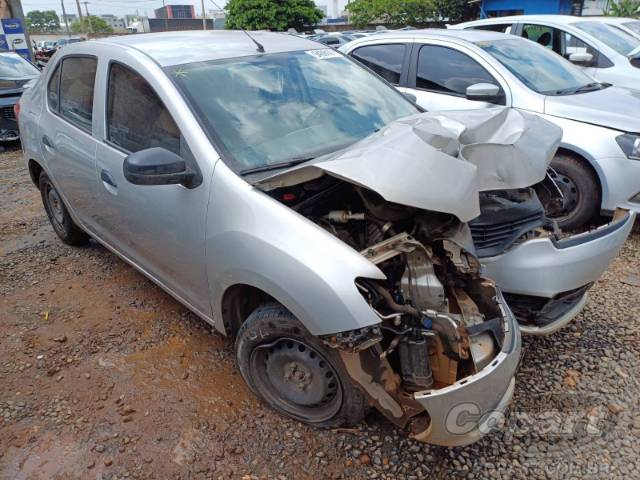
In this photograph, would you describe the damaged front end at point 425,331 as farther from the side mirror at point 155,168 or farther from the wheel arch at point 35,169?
the wheel arch at point 35,169

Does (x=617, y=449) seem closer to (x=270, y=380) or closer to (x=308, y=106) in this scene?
(x=270, y=380)

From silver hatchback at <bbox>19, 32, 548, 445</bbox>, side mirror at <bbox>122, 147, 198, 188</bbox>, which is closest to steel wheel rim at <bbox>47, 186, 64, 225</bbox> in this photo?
silver hatchback at <bbox>19, 32, 548, 445</bbox>

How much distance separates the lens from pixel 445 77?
4961 mm

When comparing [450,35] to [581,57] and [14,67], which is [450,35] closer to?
[581,57]

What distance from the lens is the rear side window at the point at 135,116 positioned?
2.62 metres

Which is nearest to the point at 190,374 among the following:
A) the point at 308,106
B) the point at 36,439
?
the point at 36,439

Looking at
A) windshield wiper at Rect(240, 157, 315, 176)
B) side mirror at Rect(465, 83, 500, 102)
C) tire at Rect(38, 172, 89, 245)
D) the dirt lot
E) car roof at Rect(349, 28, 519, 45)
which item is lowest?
the dirt lot

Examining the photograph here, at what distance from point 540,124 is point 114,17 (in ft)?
475

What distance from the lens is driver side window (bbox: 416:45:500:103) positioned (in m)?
4.78

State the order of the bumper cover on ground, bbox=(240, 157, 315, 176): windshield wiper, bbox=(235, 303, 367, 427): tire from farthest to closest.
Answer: bbox=(240, 157, 315, 176): windshield wiper, bbox=(235, 303, 367, 427): tire, the bumper cover on ground

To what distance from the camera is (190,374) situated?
2826 millimetres

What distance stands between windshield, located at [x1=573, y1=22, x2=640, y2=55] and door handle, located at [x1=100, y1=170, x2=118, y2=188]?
276 inches

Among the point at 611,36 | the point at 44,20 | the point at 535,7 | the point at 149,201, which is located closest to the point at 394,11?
the point at 535,7

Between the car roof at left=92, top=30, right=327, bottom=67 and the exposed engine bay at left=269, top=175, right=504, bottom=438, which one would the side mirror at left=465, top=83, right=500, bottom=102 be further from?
the exposed engine bay at left=269, top=175, right=504, bottom=438
